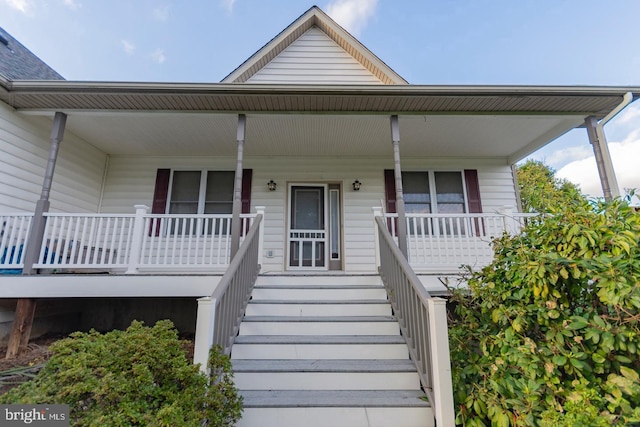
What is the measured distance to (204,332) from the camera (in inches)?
89.4

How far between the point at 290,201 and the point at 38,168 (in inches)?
162

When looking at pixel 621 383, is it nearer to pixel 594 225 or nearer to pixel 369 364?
pixel 594 225

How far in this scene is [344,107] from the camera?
4.42 meters

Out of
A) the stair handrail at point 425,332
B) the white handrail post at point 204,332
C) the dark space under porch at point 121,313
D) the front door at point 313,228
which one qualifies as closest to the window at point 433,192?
the front door at point 313,228

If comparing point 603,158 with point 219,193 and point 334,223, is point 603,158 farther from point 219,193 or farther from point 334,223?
point 219,193

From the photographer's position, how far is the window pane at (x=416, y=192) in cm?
610

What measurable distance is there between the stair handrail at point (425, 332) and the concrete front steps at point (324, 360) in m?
0.13

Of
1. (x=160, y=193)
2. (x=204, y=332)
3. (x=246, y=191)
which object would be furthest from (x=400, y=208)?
(x=160, y=193)

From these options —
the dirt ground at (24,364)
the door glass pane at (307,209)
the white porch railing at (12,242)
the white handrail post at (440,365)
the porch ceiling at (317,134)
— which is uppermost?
the porch ceiling at (317,134)

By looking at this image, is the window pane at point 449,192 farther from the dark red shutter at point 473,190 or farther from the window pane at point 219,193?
the window pane at point 219,193

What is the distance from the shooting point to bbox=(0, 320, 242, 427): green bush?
5.44 ft

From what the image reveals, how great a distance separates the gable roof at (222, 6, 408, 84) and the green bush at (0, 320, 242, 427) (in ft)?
18.4

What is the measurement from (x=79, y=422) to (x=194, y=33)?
56.2 feet

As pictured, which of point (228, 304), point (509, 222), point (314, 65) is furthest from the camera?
point (314, 65)
